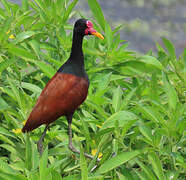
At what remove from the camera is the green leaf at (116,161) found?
7.73ft

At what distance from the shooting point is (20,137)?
256 centimetres

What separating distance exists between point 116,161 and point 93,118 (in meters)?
0.37

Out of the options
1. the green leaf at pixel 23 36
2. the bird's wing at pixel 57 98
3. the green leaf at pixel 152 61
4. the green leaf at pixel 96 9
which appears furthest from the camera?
the green leaf at pixel 96 9

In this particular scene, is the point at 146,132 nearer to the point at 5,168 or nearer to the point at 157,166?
the point at 157,166

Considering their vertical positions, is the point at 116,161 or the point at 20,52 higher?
the point at 20,52

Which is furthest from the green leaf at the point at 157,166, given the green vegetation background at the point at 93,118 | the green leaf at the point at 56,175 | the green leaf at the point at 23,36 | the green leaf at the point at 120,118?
the green leaf at the point at 23,36

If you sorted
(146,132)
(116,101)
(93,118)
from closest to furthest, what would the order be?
(146,132), (93,118), (116,101)

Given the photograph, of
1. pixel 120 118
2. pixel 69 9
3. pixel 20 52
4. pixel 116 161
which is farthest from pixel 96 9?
pixel 116 161

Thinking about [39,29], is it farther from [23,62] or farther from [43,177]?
[43,177]

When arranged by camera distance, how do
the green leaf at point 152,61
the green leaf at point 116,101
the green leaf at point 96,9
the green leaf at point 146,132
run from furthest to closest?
the green leaf at point 96,9 → the green leaf at point 152,61 → the green leaf at point 116,101 → the green leaf at point 146,132

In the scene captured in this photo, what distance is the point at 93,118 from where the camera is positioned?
2.66 m

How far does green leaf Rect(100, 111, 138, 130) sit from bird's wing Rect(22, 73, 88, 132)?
0.31m

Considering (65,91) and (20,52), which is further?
(20,52)

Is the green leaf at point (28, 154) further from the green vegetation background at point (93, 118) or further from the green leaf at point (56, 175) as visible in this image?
the green leaf at point (56, 175)
